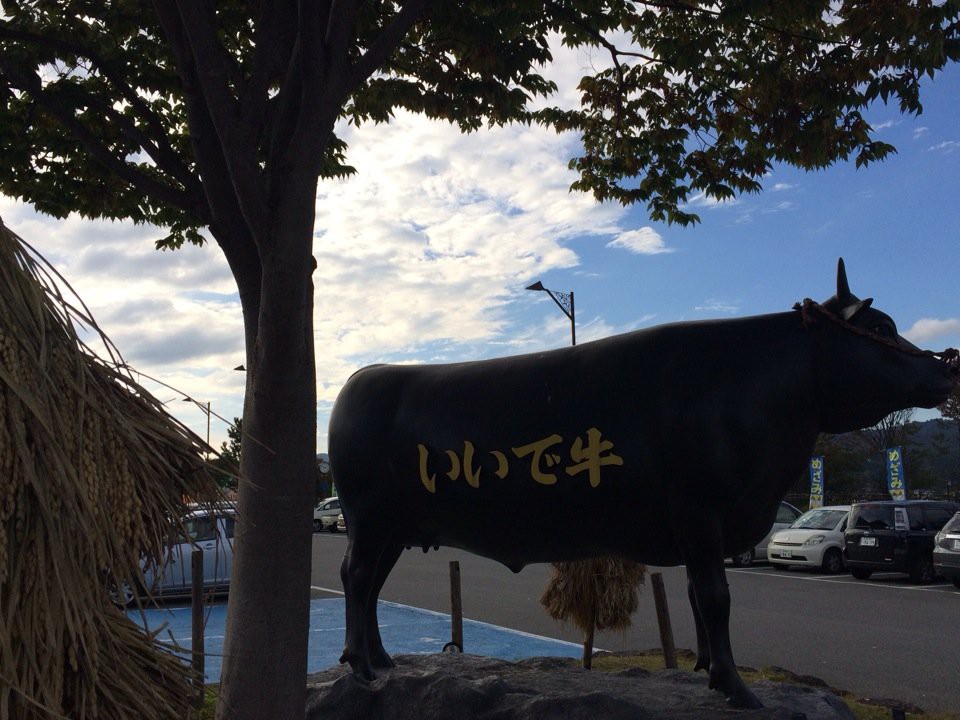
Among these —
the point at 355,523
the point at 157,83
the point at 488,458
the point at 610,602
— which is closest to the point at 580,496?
the point at 488,458

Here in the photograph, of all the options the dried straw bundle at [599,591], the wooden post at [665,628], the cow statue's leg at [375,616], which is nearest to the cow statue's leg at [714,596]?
the cow statue's leg at [375,616]

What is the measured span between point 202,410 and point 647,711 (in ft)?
10.4

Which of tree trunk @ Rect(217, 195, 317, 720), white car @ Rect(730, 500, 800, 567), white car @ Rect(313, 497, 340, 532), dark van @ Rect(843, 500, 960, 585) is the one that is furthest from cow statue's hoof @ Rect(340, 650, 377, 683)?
white car @ Rect(313, 497, 340, 532)

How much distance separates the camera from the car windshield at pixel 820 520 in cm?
1753

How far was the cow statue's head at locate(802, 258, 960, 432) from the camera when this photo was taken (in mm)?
4512

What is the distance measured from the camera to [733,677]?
447cm

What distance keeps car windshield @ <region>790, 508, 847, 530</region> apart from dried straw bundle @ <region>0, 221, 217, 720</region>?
674 inches

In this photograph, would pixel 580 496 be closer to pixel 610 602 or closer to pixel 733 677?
pixel 733 677

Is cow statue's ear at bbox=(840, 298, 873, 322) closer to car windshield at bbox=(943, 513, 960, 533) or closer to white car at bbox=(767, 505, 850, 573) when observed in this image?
car windshield at bbox=(943, 513, 960, 533)

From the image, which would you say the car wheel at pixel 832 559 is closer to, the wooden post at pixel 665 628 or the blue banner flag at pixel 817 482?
the blue banner flag at pixel 817 482

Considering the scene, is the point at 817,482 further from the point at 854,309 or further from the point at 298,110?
the point at 298,110

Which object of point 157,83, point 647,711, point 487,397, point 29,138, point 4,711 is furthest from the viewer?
point 29,138

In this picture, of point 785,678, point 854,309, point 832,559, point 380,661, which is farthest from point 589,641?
point 832,559

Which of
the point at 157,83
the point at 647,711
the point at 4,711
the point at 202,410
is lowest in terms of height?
the point at 647,711
